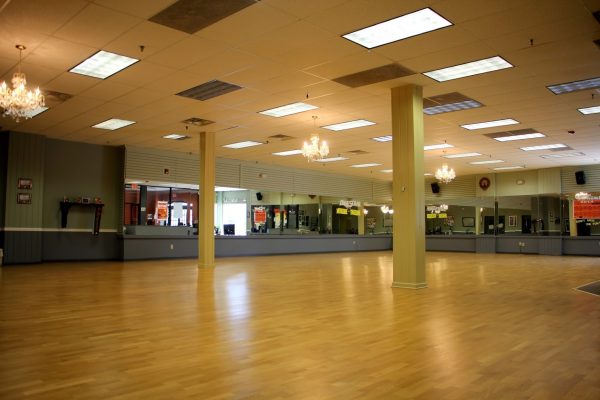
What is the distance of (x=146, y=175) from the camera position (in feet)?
46.6

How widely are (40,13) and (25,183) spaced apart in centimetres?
→ 828

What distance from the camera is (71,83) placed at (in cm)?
798

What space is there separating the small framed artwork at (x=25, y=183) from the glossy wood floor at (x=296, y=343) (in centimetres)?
586

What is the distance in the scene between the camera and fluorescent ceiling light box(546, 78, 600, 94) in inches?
305

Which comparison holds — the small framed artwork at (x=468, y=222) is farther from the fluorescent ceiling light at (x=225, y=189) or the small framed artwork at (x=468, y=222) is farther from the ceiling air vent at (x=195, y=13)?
the ceiling air vent at (x=195, y=13)

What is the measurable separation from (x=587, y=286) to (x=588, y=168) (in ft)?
38.6

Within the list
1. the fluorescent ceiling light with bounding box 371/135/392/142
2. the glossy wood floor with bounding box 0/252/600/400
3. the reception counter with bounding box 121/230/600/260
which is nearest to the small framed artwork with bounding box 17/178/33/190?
the reception counter with bounding box 121/230/600/260

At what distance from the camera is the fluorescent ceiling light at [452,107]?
9203mm

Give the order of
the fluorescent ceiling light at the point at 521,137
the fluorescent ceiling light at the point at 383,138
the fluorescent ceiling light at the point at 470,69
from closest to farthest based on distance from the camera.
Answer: the fluorescent ceiling light at the point at 470,69
the fluorescent ceiling light at the point at 521,137
the fluorescent ceiling light at the point at 383,138

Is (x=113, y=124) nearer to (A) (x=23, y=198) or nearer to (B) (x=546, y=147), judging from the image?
(A) (x=23, y=198)

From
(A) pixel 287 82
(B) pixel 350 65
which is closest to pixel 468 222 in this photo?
(A) pixel 287 82

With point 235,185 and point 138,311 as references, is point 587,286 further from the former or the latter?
point 235,185

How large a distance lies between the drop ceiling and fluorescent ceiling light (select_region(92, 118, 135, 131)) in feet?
0.88

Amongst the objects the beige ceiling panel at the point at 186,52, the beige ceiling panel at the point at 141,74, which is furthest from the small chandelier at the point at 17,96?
the beige ceiling panel at the point at 186,52
